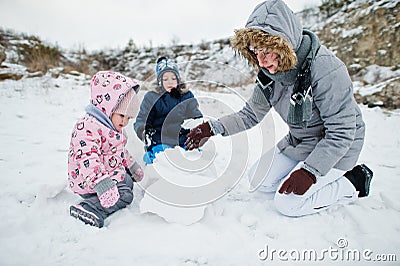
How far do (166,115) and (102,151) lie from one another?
1.06m

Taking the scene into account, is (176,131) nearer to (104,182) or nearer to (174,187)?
(174,187)

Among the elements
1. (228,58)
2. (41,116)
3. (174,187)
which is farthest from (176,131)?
(228,58)

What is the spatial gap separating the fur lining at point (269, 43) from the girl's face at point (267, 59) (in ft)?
0.07

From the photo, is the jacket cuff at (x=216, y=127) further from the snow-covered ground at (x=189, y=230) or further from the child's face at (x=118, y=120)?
the child's face at (x=118, y=120)

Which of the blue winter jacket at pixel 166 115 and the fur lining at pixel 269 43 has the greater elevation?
the fur lining at pixel 269 43

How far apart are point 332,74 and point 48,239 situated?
5.05 ft

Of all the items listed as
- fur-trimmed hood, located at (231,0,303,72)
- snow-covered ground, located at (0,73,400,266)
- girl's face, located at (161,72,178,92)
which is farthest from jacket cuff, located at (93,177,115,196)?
girl's face, located at (161,72,178,92)

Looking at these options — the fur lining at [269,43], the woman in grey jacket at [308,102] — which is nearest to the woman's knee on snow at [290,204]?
the woman in grey jacket at [308,102]

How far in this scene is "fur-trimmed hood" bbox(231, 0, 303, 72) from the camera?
1285mm

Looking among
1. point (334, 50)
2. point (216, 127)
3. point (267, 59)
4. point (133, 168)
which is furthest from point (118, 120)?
point (334, 50)

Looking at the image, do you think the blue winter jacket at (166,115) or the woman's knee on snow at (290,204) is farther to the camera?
the blue winter jacket at (166,115)

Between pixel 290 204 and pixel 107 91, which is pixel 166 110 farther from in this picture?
pixel 290 204

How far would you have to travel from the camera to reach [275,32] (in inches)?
50.4

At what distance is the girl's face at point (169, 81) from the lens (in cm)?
242
